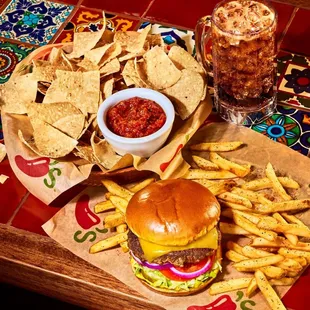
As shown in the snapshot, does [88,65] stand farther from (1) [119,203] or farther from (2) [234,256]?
(2) [234,256]

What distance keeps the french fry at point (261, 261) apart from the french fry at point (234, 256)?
6 centimetres

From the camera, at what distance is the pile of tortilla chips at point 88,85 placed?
274 centimetres

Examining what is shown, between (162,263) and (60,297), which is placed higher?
(162,263)

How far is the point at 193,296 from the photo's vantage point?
2.46m

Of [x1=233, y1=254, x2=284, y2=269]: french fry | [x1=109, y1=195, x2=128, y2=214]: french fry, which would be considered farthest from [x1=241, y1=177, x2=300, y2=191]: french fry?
[x1=109, y1=195, x2=128, y2=214]: french fry

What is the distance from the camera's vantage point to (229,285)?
2422 millimetres

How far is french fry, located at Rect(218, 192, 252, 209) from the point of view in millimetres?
2555

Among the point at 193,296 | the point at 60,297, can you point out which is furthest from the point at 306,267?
the point at 60,297

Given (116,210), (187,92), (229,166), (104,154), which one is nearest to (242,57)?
(187,92)

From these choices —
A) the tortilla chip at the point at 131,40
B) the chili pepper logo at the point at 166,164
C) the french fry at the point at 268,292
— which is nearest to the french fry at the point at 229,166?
the chili pepper logo at the point at 166,164

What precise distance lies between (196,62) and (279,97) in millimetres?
390

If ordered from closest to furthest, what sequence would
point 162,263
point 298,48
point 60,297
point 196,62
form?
1. point 162,263
2. point 60,297
3. point 196,62
4. point 298,48

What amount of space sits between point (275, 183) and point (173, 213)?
1.55 feet

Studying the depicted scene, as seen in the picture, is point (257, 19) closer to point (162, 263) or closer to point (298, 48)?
point (298, 48)
